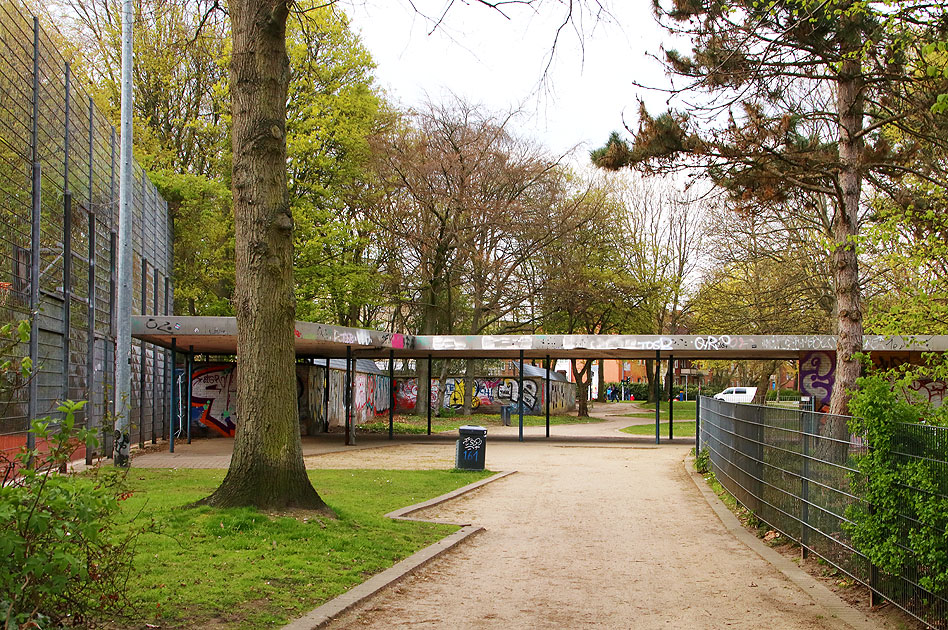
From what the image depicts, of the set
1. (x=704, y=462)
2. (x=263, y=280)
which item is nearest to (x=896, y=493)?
(x=263, y=280)

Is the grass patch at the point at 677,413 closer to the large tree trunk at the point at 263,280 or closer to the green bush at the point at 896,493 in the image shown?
the large tree trunk at the point at 263,280

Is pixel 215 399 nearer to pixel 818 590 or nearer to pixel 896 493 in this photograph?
pixel 818 590

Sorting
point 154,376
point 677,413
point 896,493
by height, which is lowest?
point 677,413

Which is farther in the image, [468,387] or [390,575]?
[468,387]

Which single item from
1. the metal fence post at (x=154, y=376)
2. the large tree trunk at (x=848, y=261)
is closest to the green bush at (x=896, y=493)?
the large tree trunk at (x=848, y=261)

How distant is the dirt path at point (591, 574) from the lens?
6.30 meters

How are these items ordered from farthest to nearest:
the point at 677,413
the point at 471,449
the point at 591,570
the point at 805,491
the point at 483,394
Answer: the point at 677,413 → the point at 483,394 → the point at 471,449 → the point at 805,491 → the point at 591,570

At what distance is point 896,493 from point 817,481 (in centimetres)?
205

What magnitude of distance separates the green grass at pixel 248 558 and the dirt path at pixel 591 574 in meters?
0.47

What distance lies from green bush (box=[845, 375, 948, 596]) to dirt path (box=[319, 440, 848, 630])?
0.71m

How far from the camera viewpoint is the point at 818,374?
26.0m

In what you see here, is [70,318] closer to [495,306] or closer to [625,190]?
[495,306]

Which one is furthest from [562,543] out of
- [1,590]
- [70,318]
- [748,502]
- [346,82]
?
[346,82]

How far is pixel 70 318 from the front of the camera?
1603 centimetres
